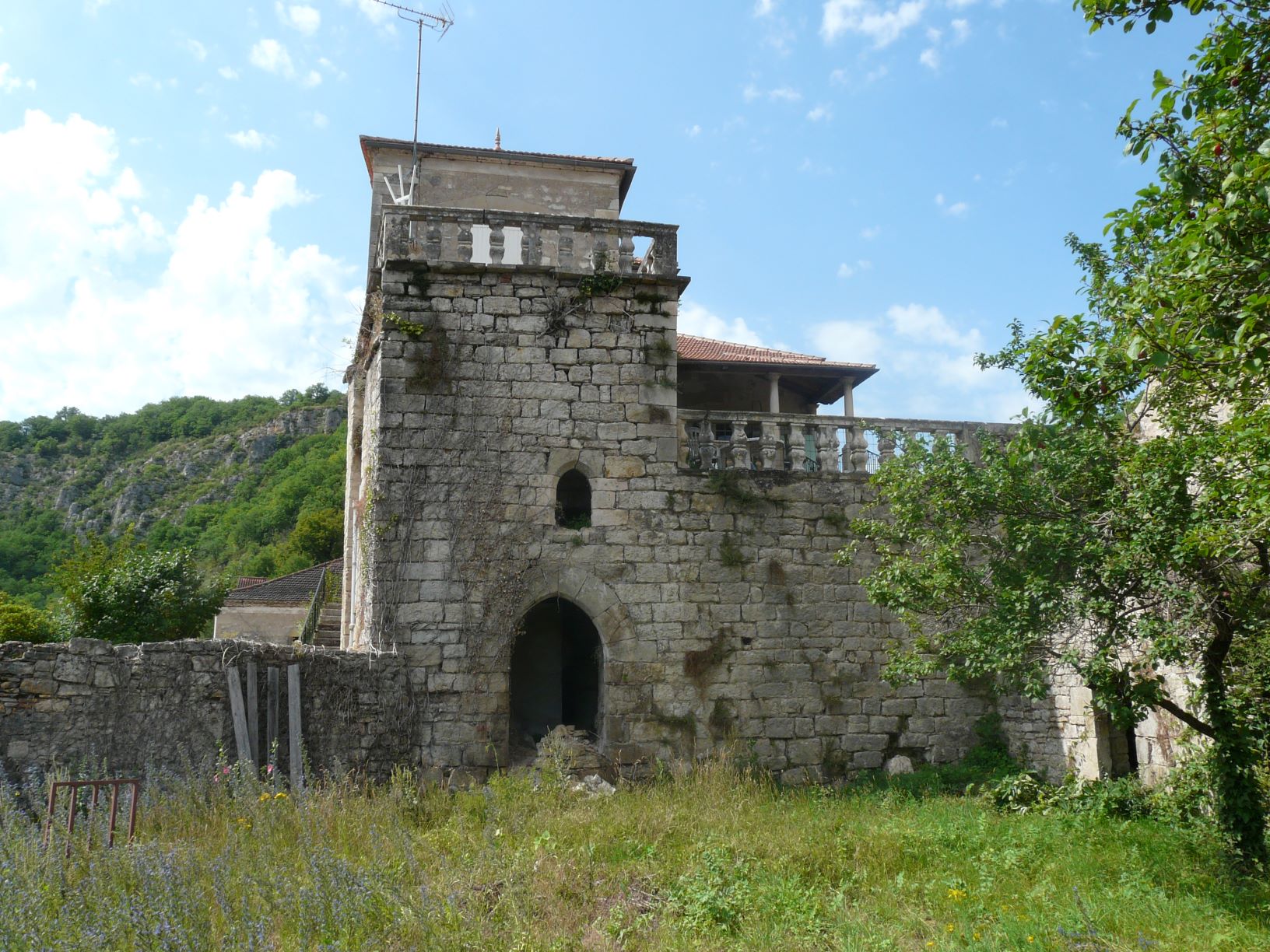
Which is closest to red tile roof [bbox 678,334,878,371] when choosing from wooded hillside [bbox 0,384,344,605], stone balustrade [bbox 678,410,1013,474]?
stone balustrade [bbox 678,410,1013,474]

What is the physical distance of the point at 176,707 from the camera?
25.9 ft

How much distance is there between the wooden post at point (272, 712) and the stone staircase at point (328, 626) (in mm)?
4675

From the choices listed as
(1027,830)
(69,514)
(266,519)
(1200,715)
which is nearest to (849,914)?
(1027,830)

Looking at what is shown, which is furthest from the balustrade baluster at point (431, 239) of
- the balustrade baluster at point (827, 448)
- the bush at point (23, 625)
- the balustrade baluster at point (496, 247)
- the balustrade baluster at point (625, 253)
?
the bush at point (23, 625)

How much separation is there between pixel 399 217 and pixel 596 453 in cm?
337

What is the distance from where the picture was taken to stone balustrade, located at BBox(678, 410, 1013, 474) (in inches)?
419

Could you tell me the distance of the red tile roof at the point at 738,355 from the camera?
12906mm

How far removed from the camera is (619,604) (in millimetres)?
9891

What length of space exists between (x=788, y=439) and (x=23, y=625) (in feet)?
59.3

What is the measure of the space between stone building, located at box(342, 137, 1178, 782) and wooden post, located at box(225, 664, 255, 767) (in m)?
1.56

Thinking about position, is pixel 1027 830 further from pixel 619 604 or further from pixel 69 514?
pixel 69 514

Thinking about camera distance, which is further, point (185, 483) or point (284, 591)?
point (185, 483)

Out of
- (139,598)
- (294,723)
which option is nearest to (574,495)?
(294,723)

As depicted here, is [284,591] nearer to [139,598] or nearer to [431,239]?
[139,598]
